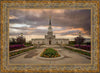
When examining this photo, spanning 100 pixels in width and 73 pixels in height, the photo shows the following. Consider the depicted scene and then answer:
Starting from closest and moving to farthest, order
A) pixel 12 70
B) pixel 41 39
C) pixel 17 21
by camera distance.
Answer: pixel 12 70 → pixel 17 21 → pixel 41 39

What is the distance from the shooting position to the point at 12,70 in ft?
18.3

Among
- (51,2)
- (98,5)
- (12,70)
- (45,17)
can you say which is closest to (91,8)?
(98,5)

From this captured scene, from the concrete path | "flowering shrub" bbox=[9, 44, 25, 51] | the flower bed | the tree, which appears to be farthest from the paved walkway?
the tree

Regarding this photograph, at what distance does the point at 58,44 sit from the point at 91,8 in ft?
13.4

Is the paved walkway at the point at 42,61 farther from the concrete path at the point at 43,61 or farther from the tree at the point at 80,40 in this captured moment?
the tree at the point at 80,40

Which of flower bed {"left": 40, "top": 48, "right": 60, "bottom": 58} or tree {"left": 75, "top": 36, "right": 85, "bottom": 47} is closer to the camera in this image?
flower bed {"left": 40, "top": 48, "right": 60, "bottom": 58}

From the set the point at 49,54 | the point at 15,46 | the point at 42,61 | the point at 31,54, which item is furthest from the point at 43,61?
the point at 15,46

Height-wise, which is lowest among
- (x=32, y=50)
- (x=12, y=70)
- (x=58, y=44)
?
(x=12, y=70)

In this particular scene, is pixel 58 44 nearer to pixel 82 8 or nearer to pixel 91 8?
pixel 82 8

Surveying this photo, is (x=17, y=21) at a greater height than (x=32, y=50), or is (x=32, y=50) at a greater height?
(x=17, y=21)

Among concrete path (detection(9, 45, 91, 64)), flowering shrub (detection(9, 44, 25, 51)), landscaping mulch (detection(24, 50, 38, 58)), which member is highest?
flowering shrub (detection(9, 44, 25, 51))

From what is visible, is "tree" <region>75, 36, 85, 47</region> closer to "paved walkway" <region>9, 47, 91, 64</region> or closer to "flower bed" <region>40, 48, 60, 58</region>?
"paved walkway" <region>9, 47, 91, 64</region>

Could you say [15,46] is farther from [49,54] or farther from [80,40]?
[80,40]

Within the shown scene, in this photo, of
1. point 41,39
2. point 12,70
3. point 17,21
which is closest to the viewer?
point 12,70
